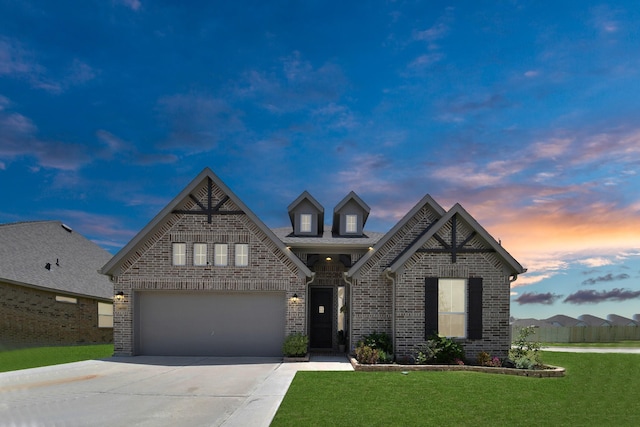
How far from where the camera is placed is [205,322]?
18.9 metres

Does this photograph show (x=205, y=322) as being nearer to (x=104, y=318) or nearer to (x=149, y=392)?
(x=149, y=392)

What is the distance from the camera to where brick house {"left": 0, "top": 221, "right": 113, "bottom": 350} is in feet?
73.9

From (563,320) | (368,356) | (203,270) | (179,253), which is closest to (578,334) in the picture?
(563,320)

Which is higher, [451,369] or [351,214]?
[351,214]

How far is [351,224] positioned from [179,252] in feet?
24.1

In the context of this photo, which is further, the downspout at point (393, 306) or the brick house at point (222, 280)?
the brick house at point (222, 280)

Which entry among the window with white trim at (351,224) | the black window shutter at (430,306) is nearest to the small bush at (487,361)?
the black window shutter at (430,306)

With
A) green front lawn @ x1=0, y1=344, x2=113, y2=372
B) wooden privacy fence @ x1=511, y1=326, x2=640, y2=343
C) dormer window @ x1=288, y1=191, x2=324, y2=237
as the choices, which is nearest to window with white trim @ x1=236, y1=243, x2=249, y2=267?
dormer window @ x1=288, y1=191, x2=324, y2=237

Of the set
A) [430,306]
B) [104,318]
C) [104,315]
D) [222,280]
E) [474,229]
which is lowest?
[104,318]

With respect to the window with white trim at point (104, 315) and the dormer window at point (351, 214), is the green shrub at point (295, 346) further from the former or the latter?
the window with white trim at point (104, 315)

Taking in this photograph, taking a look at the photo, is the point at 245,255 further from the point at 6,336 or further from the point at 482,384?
the point at 6,336

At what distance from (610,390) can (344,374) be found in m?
6.61

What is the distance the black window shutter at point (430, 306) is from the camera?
16.4 m

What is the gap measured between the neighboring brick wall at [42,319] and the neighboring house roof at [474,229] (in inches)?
660
